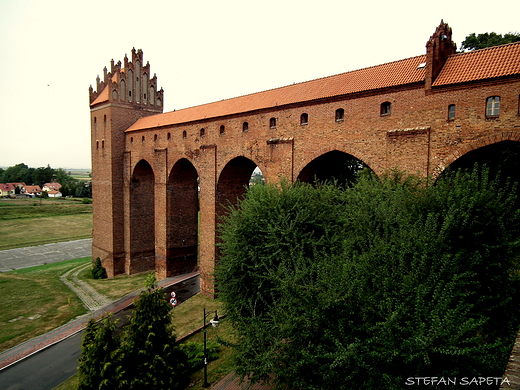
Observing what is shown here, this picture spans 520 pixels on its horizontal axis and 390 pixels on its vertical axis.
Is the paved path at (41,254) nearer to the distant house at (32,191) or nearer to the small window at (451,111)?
the small window at (451,111)

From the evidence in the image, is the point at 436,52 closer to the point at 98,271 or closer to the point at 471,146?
the point at 471,146

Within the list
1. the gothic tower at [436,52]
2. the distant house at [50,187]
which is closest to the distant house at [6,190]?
the distant house at [50,187]

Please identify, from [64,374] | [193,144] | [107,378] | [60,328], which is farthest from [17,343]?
[193,144]

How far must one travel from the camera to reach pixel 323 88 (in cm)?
→ 1347

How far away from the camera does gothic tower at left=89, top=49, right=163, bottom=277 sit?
80.8ft

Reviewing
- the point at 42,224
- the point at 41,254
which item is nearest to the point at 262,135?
the point at 41,254

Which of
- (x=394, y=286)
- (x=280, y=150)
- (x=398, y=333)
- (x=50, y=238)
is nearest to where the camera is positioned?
(x=398, y=333)

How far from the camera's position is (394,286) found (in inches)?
251

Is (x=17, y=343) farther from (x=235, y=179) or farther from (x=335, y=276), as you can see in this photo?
(x=335, y=276)

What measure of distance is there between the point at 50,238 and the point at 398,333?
2093 inches

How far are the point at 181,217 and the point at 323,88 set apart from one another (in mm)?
13220

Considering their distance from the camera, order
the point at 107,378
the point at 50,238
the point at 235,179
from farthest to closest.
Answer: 1. the point at 50,238
2. the point at 235,179
3. the point at 107,378

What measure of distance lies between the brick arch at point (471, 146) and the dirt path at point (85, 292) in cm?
1881

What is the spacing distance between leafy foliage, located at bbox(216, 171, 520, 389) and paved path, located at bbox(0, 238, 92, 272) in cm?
3527
